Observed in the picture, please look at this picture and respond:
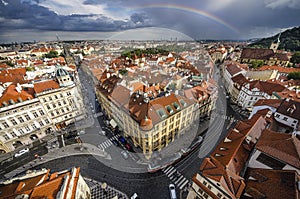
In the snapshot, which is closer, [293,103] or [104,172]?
[104,172]

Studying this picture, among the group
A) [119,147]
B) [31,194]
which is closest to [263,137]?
[119,147]

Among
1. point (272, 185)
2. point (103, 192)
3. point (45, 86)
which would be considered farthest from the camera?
point (45, 86)

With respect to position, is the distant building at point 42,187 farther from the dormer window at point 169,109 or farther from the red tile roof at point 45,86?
the red tile roof at point 45,86

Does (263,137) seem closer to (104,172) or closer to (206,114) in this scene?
(206,114)

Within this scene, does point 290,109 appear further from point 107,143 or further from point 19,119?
point 19,119

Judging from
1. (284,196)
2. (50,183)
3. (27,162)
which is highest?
(284,196)

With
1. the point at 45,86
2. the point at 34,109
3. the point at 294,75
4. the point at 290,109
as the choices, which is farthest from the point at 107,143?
the point at 294,75

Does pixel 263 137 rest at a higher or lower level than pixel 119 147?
higher
